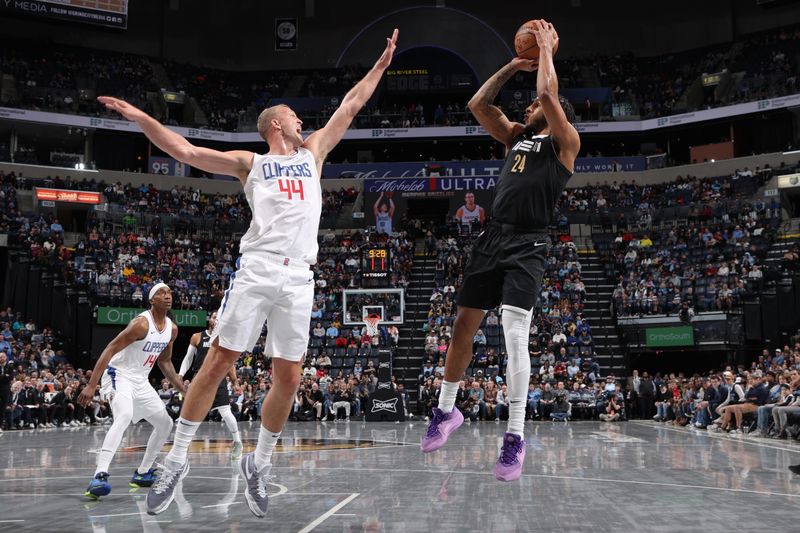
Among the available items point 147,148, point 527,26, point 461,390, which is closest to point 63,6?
point 147,148

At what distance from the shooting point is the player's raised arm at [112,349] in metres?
8.27

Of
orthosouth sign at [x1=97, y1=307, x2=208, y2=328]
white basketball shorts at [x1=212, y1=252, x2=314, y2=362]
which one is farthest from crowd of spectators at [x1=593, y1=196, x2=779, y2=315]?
white basketball shorts at [x1=212, y1=252, x2=314, y2=362]

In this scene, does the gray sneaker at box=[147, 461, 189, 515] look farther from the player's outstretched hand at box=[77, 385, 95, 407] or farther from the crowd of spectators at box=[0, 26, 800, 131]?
the crowd of spectators at box=[0, 26, 800, 131]

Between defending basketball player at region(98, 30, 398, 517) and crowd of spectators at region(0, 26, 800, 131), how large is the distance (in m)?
35.0

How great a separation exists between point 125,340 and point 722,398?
1485 centimetres

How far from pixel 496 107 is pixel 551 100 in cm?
70

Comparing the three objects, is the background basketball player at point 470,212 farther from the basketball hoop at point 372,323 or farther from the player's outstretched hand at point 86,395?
the player's outstretched hand at point 86,395

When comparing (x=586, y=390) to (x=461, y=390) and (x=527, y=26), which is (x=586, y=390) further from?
(x=527, y=26)

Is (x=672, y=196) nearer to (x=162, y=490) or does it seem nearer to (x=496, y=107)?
(x=496, y=107)

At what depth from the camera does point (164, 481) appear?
573 centimetres

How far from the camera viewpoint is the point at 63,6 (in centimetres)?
3925

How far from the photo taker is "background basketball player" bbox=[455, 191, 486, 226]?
1383 inches

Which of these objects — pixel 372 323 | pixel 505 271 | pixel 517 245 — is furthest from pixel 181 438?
pixel 372 323

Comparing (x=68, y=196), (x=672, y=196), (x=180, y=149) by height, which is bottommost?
(x=180, y=149)
